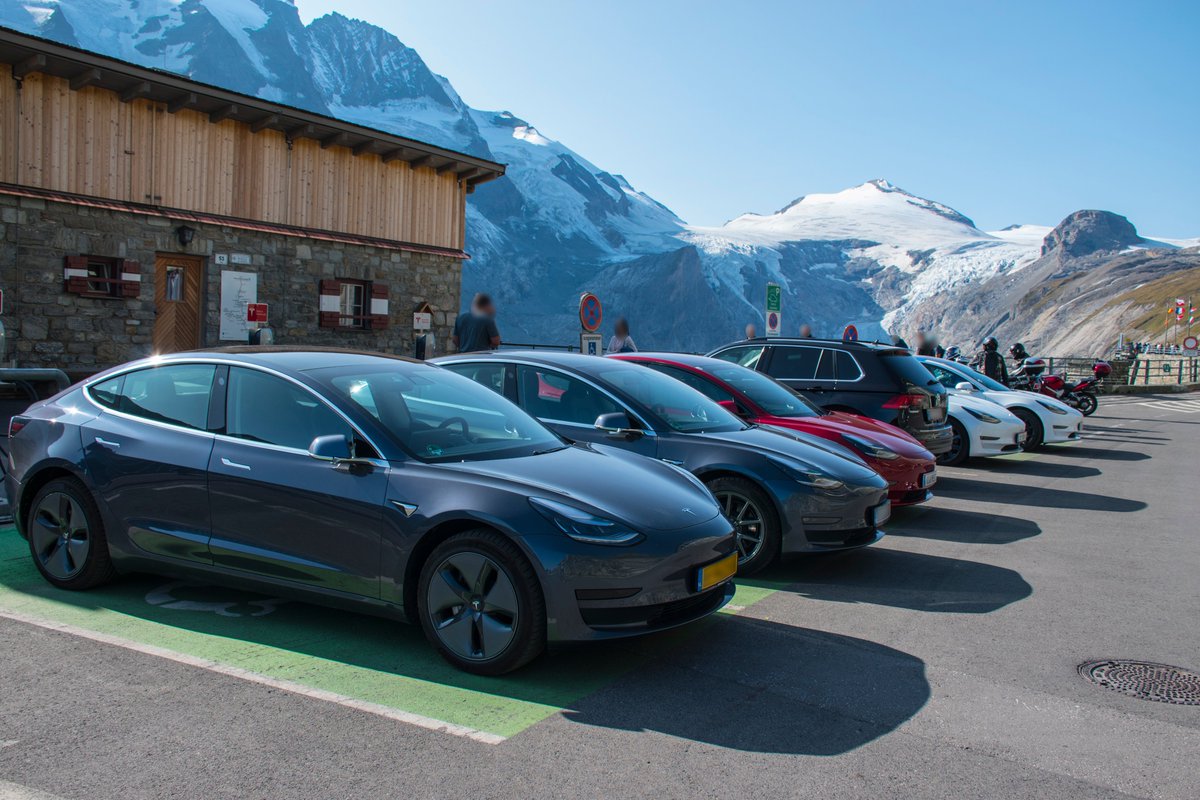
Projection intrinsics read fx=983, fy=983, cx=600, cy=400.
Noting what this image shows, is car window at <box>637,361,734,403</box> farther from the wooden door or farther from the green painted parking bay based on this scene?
the wooden door

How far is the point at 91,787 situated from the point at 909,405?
368 inches

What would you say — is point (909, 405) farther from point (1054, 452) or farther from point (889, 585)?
point (1054, 452)

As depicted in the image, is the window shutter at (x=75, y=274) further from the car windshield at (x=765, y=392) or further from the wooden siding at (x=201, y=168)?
the car windshield at (x=765, y=392)

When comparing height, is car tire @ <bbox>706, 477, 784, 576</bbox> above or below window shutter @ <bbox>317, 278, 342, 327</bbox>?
below

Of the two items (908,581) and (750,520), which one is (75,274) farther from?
(908,581)

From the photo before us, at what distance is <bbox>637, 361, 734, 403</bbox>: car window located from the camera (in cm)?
877

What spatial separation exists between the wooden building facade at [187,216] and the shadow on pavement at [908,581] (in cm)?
1495

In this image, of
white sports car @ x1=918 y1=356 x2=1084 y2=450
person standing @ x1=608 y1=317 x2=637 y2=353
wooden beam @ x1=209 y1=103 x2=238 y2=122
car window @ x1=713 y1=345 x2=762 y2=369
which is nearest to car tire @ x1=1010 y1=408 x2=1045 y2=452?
white sports car @ x1=918 y1=356 x2=1084 y2=450

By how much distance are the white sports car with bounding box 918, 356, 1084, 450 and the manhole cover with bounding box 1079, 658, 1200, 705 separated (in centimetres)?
1053

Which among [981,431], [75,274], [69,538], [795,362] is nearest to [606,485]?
[69,538]

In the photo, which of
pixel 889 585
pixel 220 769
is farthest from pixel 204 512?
pixel 889 585

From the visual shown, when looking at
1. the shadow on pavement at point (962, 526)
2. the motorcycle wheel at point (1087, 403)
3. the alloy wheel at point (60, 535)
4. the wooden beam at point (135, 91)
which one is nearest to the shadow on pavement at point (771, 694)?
the alloy wheel at point (60, 535)

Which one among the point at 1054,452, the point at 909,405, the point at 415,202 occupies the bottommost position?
the point at 1054,452

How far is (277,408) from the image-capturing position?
16.6ft
